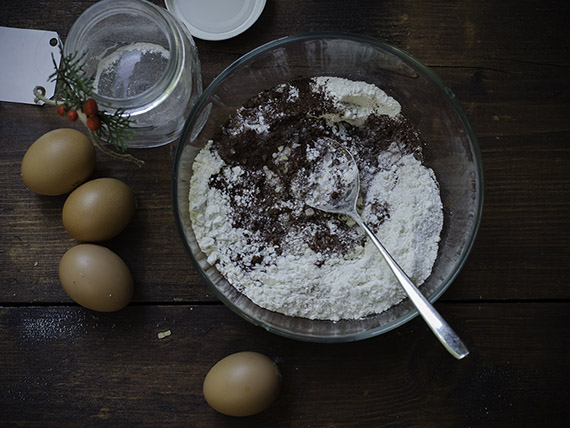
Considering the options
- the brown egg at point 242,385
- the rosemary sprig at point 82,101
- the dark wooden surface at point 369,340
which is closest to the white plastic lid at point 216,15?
the dark wooden surface at point 369,340

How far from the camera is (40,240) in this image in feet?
4.68

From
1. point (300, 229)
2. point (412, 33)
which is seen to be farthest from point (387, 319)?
point (412, 33)

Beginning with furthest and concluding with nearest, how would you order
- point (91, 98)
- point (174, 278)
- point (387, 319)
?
point (174, 278)
point (387, 319)
point (91, 98)

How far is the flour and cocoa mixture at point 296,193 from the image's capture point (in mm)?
1333

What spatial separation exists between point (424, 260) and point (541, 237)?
1.19ft

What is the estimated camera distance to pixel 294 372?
140 centimetres

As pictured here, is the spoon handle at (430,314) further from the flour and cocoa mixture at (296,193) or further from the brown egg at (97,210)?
the brown egg at (97,210)

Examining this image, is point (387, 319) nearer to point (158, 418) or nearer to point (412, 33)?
point (158, 418)

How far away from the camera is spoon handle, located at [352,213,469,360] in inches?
44.9

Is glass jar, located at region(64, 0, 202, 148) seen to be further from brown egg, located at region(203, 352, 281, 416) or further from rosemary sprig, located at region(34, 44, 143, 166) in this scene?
brown egg, located at region(203, 352, 281, 416)

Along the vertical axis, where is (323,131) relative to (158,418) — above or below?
above

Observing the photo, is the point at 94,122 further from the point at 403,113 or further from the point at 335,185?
the point at 403,113

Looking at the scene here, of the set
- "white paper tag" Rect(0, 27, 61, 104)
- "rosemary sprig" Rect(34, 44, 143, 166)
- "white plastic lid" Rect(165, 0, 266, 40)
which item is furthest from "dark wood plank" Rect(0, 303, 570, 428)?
"white plastic lid" Rect(165, 0, 266, 40)

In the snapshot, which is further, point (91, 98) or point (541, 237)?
point (541, 237)
